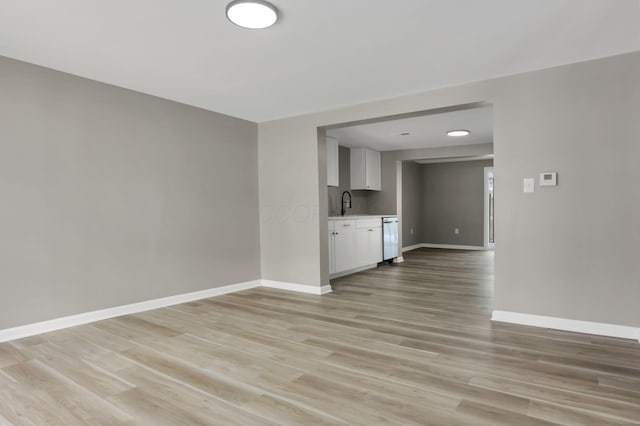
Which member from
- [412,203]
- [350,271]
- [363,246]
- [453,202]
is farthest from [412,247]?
[350,271]

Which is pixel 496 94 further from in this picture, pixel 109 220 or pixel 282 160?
pixel 109 220

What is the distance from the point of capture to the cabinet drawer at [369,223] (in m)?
5.89

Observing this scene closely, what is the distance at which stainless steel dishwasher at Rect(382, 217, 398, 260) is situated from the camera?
664 cm

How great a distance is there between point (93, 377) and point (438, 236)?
8597 millimetres

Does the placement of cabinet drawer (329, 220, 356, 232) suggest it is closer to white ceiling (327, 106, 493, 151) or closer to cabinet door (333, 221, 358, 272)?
cabinet door (333, 221, 358, 272)

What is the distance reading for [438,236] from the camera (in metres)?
9.59

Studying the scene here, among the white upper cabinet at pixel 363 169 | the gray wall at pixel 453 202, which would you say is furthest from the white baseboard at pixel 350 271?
the gray wall at pixel 453 202

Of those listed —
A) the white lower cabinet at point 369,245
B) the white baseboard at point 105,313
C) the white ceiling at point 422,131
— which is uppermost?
the white ceiling at point 422,131

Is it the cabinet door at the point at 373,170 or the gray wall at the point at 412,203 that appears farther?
the gray wall at the point at 412,203

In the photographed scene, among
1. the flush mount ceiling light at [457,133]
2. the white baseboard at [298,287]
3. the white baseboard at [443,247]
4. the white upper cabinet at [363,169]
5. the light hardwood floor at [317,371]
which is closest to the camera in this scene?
the light hardwood floor at [317,371]

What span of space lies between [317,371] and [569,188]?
2.48m

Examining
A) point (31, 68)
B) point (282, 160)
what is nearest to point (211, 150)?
point (282, 160)

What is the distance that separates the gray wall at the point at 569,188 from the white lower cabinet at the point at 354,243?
7.49 feet

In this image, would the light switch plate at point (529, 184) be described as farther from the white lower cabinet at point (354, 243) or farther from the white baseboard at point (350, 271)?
the white baseboard at point (350, 271)
